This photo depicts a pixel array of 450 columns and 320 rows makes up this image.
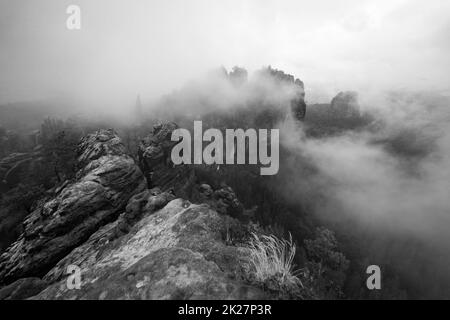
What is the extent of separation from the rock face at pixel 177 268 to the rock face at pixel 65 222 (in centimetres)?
1584

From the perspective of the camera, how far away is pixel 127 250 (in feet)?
33.6

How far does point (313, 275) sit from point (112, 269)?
24.2ft

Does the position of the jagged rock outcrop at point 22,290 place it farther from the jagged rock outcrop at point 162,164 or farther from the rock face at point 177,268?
the jagged rock outcrop at point 162,164

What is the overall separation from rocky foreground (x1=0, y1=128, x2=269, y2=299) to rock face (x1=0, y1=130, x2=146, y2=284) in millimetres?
87

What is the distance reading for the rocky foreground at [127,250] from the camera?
18.9 feet

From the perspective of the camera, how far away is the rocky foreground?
18.9 ft

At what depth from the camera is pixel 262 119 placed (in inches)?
7441

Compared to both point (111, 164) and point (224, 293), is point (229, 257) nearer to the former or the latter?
point (224, 293)

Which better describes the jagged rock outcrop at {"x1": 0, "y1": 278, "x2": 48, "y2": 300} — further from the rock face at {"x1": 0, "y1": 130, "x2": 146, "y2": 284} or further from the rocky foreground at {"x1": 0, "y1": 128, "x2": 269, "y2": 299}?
the rock face at {"x1": 0, "y1": 130, "x2": 146, "y2": 284}

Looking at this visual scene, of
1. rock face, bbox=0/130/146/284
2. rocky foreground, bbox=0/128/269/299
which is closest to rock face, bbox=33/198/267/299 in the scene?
rocky foreground, bbox=0/128/269/299

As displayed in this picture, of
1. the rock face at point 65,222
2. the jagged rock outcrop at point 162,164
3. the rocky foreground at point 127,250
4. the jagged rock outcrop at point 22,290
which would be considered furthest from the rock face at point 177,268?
the jagged rock outcrop at point 162,164

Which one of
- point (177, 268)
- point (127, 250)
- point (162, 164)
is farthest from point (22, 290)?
point (162, 164)

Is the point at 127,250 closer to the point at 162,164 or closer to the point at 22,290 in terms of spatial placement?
the point at 22,290

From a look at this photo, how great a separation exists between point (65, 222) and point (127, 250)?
1772 cm
